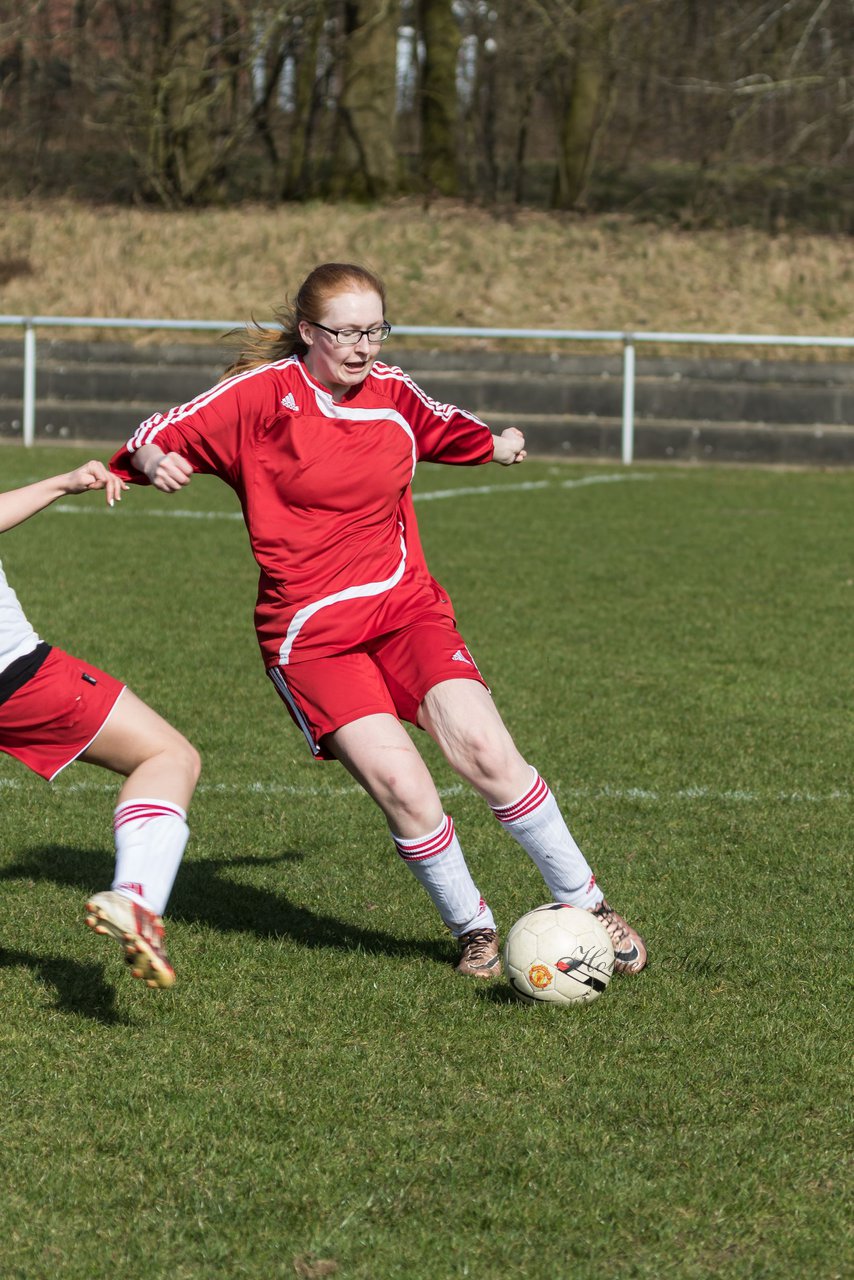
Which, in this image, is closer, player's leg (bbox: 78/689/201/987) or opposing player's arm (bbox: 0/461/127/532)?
player's leg (bbox: 78/689/201/987)

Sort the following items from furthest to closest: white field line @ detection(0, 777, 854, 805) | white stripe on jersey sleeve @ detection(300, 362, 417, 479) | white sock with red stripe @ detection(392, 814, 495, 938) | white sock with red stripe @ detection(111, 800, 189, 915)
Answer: white field line @ detection(0, 777, 854, 805)
white stripe on jersey sleeve @ detection(300, 362, 417, 479)
white sock with red stripe @ detection(392, 814, 495, 938)
white sock with red stripe @ detection(111, 800, 189, 915)

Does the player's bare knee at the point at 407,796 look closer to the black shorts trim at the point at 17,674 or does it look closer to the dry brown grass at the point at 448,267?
the black shorts trim at the point at 17,674

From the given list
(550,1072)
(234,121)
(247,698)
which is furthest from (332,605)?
(234,121)

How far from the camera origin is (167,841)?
12.3ft

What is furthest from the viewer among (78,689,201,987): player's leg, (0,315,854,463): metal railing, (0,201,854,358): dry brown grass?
(0,201,854,358): dry brown grass

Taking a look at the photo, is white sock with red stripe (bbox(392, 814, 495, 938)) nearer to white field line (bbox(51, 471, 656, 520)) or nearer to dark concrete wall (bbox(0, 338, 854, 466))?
white field line (bbox(51, 471, 656, 520))

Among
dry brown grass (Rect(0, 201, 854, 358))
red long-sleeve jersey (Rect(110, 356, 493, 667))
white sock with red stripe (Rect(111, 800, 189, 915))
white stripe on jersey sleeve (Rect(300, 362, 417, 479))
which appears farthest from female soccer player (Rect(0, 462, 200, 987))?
dry brown grass (Rect(0, 201, 854, 358))

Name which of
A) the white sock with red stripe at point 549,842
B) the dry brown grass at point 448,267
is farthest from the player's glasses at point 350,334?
the dry brown grass at point 448,267

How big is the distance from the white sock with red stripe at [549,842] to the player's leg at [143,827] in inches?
32.0

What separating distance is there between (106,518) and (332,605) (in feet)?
32.3

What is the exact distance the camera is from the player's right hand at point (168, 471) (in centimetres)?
399

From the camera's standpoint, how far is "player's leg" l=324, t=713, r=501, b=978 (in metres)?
4.04

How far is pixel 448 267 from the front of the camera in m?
23.4

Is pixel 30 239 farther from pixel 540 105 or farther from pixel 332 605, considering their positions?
pixel 332 605
